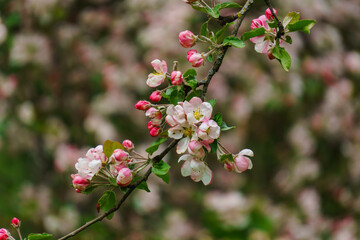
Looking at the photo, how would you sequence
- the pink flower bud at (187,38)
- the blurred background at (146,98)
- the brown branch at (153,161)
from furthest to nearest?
the blurred background at (146,98) < the pink flower bud at (187,38) < the brown branch at (153,161)

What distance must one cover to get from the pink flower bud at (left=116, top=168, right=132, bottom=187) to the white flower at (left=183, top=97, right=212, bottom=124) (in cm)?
12

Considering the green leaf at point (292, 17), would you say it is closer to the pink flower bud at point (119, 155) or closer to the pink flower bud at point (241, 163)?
the pink flower bud at point (241, 163)

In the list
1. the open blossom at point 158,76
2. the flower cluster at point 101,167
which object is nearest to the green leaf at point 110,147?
the flower cluster at point 101,167

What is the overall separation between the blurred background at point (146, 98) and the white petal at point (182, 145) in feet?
6.16

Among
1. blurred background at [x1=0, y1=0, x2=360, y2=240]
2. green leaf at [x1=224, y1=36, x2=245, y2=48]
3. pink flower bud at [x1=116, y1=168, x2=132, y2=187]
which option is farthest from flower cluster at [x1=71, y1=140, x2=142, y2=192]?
blurred background at [x1=0, y1=0, x2=360, y2=240]

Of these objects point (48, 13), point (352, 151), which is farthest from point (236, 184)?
point (48, 13)

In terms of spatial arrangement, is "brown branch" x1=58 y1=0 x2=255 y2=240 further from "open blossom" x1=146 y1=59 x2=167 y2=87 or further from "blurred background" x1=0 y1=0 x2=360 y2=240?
"blurred background" x1=0 y1=0 x2=360 y2=240

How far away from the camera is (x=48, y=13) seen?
2422 mm

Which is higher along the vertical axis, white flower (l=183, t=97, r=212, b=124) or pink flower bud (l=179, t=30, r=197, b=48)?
pink flower bud (l=179, t=30, r=197, b=48)

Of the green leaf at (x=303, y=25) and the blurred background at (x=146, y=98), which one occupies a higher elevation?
the green leaf at (x=303, y=25)

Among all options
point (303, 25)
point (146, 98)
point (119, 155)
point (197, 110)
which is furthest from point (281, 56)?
point (146, 98)

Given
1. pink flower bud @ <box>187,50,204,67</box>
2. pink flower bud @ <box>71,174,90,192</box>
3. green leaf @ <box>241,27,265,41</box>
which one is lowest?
pink flower bud @ <box>71,174,90,192</box>

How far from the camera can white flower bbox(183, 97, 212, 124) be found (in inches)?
26.5

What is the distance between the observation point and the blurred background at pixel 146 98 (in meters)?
2.60
